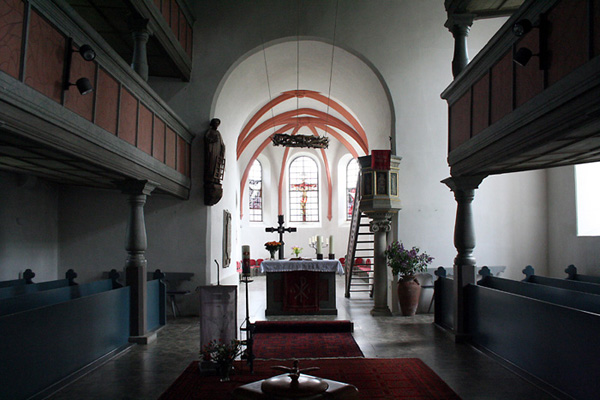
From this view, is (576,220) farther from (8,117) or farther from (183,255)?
(8,117)

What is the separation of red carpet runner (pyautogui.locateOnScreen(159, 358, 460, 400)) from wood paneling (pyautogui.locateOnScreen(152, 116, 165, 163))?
351 cm

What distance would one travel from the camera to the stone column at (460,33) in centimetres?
681

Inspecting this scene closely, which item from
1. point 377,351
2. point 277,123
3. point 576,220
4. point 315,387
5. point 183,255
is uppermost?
point 277,123

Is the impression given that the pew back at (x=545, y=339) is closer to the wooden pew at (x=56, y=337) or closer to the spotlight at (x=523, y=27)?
the spotlight at (x=523, y=27)

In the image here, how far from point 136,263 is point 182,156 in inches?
111

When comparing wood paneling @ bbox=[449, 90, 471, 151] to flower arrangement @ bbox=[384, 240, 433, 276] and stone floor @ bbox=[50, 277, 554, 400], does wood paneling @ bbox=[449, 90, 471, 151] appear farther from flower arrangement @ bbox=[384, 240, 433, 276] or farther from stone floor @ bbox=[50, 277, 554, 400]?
stone floor @ bbox=[50, 277, 554, 400]

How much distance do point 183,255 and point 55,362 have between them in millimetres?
4883

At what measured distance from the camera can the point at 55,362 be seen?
4949mm

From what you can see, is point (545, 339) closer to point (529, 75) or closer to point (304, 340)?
point (529, 75)

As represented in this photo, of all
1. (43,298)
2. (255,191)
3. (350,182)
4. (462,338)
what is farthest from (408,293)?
(255,191)

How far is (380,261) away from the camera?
9.95m

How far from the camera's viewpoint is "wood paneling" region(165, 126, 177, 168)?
8328mm


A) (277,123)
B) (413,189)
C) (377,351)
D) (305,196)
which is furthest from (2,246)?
(305,196)

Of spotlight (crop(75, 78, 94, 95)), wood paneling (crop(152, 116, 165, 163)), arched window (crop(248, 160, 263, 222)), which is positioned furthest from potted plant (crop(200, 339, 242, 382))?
arched window (crop(248, 160, 263, 222))
